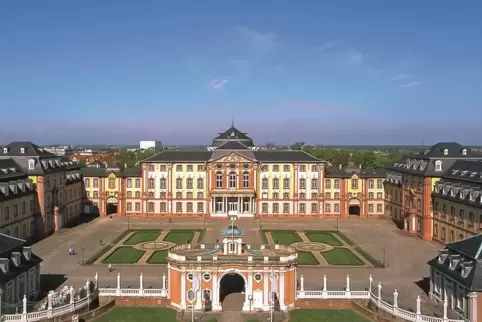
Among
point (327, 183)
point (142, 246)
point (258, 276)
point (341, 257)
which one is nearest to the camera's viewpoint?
point (258, 276)

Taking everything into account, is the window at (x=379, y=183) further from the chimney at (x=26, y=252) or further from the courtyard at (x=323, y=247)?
the chimney at (x=26, y=252)

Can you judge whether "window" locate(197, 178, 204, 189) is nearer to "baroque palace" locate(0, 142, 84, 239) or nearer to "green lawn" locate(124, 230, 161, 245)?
"green lawn" locate(124, 230, 161, 245)

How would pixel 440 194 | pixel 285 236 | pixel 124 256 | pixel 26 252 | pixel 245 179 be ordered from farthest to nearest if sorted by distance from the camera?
1. pixel 245 179
2. pixel 285 236
3. pixel 440 194
4. pixel 124 256
5. pixel 26 252

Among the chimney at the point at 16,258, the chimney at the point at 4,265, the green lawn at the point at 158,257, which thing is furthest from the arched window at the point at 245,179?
the chimney at the point at 4,265

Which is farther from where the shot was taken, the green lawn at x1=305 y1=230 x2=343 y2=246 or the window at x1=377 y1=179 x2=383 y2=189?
the window at x1=377 y1=179 x2=383 y2=189

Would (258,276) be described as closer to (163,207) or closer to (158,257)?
(158,257)

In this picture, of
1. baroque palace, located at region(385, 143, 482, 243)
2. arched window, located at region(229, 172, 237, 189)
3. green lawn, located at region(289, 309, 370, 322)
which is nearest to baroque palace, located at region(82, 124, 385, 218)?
arched window, located at region(229, 172, 237, 189)

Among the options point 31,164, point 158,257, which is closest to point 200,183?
point 31,164
